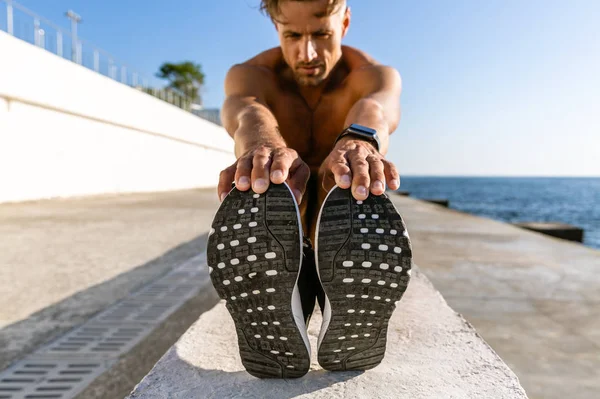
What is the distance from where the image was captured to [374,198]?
1.02 meters

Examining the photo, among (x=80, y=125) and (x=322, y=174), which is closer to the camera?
(x=322, y=174)

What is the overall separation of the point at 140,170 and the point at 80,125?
3828 millimetres

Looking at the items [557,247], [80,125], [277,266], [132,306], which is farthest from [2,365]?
[80,125]

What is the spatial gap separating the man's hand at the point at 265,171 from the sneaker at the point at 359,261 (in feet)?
0.37

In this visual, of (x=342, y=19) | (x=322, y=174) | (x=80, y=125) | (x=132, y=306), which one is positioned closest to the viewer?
(x=322, y=174)

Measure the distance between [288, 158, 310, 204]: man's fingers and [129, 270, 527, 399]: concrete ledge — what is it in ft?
1.52

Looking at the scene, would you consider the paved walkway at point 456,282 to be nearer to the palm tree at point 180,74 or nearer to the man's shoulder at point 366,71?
the man's shoulder at point 366,71

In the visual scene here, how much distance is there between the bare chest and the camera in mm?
1818

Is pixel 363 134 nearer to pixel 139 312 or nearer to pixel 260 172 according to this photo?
pixel 260 172

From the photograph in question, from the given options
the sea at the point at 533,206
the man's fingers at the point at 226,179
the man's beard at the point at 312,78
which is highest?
the man's beard at the point at 312,78

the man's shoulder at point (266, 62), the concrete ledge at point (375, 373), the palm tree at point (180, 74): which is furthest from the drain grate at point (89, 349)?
the palm tree at point (180, 74)

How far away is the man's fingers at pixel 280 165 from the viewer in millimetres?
979

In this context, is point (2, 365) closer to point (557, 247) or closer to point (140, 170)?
point (557, 247)

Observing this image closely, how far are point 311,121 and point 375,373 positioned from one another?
42.6 inches
